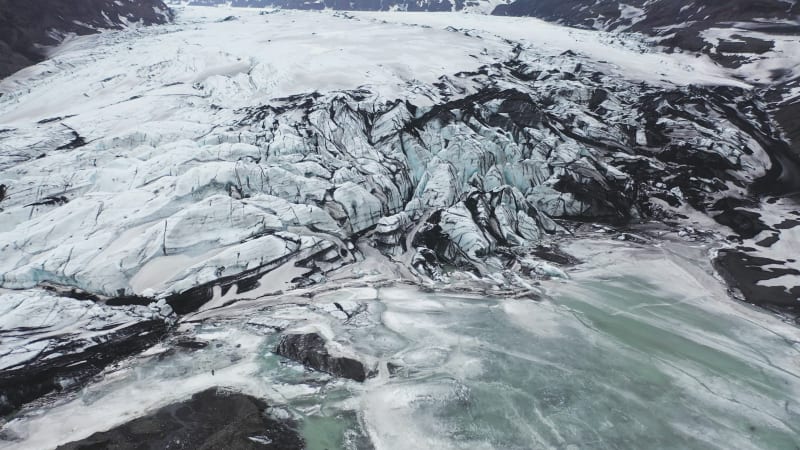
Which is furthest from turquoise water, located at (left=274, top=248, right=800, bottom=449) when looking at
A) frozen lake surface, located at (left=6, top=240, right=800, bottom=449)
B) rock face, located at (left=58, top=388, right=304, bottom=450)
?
rock face, located at (left=58, top=388, right=304, bottom=450)

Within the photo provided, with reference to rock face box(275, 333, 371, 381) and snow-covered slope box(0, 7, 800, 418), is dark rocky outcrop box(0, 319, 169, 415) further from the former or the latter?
rock face box(275, 333, 371, 381)

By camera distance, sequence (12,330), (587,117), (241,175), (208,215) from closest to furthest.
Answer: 1. (12,330)
2. (208,215)
3. (241,175)
4. (587,117)

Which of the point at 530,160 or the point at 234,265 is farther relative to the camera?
the point at 530,160

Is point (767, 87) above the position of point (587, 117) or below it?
above

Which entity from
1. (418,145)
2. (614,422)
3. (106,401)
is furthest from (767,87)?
(106,401)

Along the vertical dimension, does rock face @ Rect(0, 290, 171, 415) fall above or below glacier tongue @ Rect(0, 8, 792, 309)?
below

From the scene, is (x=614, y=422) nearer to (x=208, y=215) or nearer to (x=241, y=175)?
(x=208, y=215)

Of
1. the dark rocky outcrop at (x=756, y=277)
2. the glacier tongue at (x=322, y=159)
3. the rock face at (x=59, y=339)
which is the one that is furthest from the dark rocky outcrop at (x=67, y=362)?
the dark rocky outcrop at (x=756, y=277)

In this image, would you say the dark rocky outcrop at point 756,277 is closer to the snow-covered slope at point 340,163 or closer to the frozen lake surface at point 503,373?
the frozen lake surface at point 503,373
